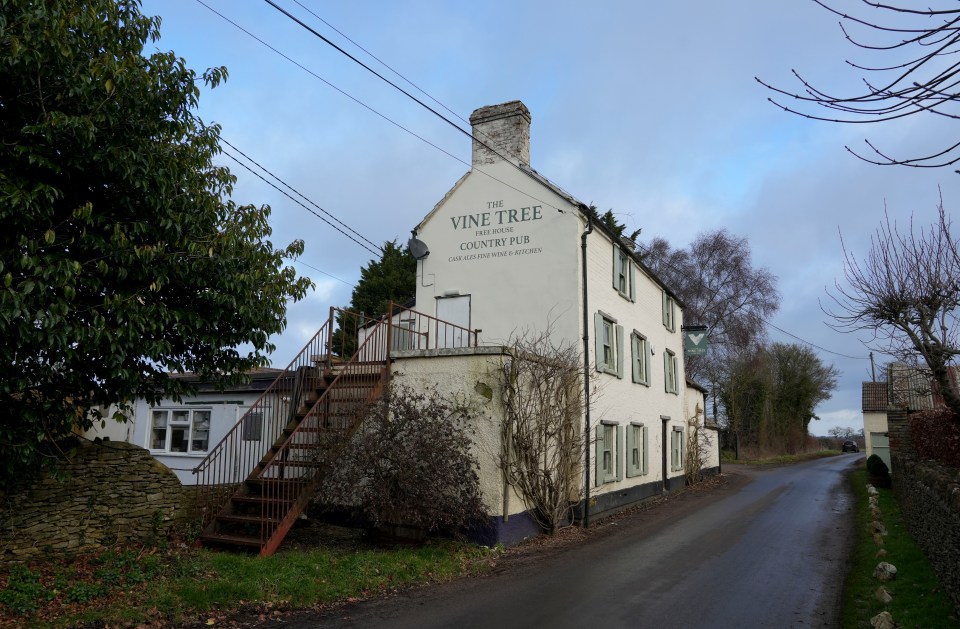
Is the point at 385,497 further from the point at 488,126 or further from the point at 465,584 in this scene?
the point at 488,126

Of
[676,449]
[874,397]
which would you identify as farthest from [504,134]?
[874,397]

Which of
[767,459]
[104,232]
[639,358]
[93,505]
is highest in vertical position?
[104,232]

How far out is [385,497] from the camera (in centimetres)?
1020

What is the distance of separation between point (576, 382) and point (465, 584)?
586 centimetres

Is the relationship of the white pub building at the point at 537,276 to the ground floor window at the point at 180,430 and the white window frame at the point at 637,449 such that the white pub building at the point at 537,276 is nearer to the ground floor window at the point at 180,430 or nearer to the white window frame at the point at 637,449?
the white window frame at the point at 637,449

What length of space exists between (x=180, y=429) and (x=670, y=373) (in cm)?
1673

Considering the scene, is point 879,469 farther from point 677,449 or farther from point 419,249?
point 419,249

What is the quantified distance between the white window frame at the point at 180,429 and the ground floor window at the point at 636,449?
1214 centimetres

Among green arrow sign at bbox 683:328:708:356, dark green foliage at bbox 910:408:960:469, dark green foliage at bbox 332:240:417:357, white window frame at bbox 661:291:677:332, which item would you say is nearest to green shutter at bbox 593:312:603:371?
dark green foliage at bbox 910:408:960:469

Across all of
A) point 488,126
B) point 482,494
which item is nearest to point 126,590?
point 482,494

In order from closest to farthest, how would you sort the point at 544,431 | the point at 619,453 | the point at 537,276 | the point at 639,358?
the point at 544,431 < the point at 537,276 < the point at 619,453 < the point at 639,358

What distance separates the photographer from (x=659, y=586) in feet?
29.3

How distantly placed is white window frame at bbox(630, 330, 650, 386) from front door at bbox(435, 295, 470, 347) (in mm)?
5407

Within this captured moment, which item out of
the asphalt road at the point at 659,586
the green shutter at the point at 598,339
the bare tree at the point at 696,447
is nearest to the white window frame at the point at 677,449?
the bare tree at the point at 696,447
